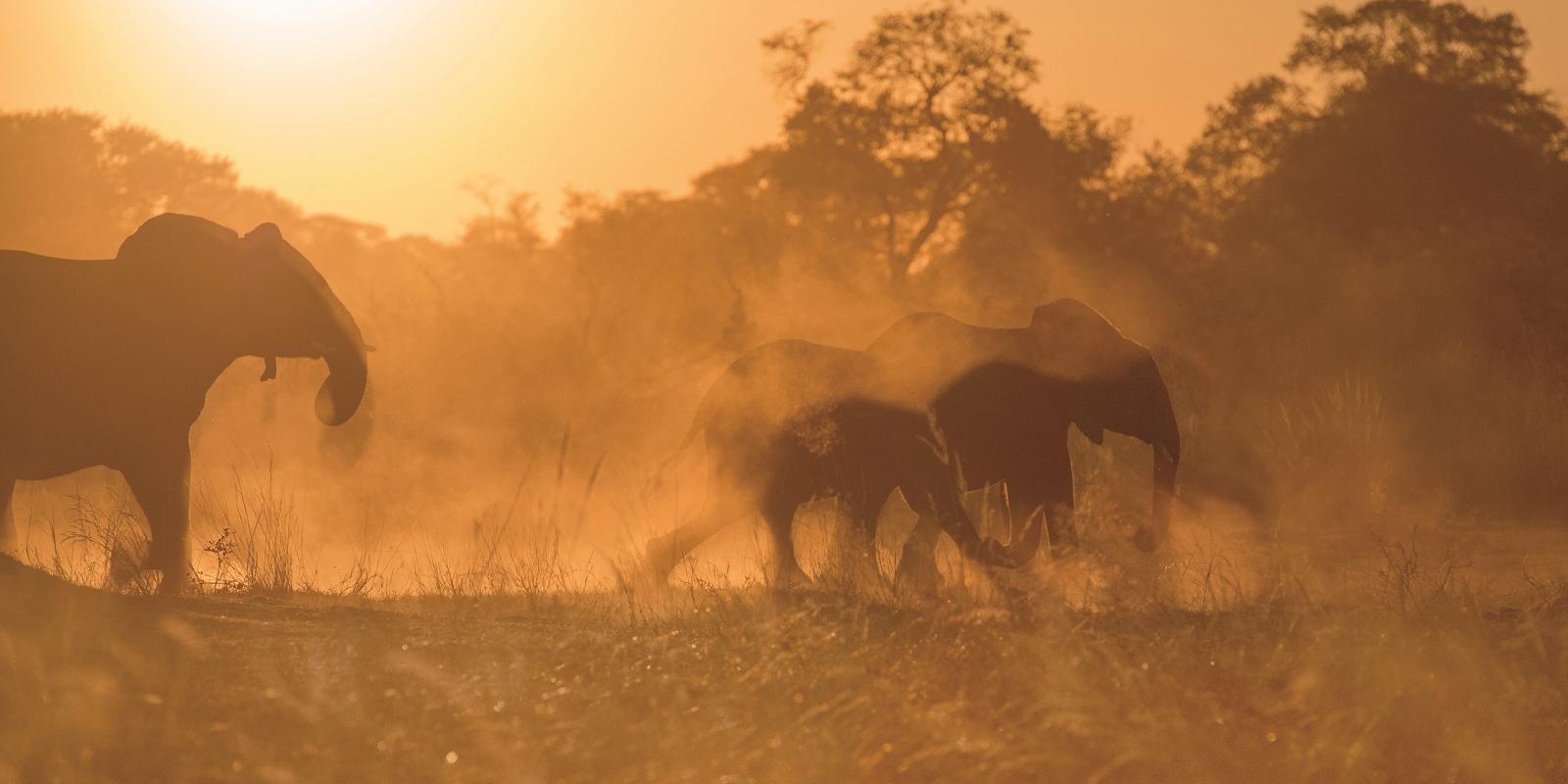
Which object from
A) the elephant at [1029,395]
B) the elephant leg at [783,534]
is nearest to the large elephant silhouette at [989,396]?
the elephant at [1029,395]

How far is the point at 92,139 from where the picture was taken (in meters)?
31.8

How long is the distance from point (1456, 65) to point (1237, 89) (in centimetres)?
340

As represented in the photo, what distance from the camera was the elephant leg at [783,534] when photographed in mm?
9844

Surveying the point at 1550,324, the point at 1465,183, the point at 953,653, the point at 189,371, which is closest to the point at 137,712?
the point at 953,653

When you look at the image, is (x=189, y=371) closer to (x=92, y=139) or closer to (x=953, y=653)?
(x=953, y=653)

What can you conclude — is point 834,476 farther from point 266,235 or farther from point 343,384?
point 266,235

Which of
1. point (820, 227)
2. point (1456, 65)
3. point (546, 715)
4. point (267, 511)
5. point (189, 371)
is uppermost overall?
point (1456, 65)

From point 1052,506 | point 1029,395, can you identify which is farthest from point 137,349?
point 1052,506

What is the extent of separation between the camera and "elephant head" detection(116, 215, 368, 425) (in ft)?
32.5

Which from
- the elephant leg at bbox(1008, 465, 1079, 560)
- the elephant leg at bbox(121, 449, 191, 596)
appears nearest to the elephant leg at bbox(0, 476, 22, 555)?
the elephant leg at bbox(121, 449, 191, 596)

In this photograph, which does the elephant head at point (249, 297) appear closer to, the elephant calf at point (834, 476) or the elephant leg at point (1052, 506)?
the elephant calf at point (834, 476)

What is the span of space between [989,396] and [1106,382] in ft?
2.59

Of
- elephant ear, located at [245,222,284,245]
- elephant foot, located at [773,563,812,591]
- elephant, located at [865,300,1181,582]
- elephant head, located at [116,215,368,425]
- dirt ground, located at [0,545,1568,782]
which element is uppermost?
elephant ear, located at [245,222,284,245]

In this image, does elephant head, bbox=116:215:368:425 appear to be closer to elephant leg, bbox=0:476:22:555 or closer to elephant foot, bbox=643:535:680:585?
elephant leg, bbox=0:476:22:555
